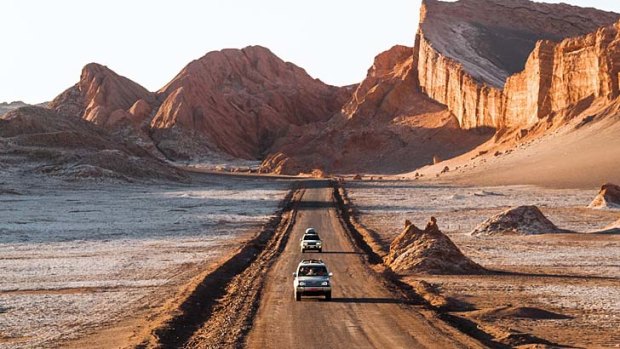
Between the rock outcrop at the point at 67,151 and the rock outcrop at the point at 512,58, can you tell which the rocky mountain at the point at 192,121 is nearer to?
the rock outcrop at the point at 67,151

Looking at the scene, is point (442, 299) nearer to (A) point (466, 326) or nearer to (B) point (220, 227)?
(A) point (466, 326)

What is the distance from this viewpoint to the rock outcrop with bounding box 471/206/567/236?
174ft

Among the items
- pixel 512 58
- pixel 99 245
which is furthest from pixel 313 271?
pixel 512 58

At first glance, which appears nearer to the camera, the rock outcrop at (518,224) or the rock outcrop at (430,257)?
the rock outcrop at (430,257)

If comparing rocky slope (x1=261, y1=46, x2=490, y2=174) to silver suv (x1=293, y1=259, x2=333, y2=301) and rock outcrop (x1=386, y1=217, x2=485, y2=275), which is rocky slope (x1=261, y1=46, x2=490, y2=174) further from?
silver suv (x1=293, y1=259, x2=333, y2=301)

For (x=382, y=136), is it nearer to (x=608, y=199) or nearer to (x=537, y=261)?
(x=608, y=199)

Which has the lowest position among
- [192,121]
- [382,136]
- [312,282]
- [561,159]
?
[312,282]

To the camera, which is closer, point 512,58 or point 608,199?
point 608,199

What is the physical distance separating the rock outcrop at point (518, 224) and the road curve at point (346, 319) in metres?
15.8

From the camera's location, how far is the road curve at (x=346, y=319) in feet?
68.9

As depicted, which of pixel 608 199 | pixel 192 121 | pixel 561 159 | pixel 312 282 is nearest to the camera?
pixel 312 282

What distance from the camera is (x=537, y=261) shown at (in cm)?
4041

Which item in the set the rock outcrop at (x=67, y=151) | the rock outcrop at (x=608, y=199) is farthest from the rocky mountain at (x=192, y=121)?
the rock outcrop at (x=608, y=199)

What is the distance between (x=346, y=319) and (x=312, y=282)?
12.5ft
